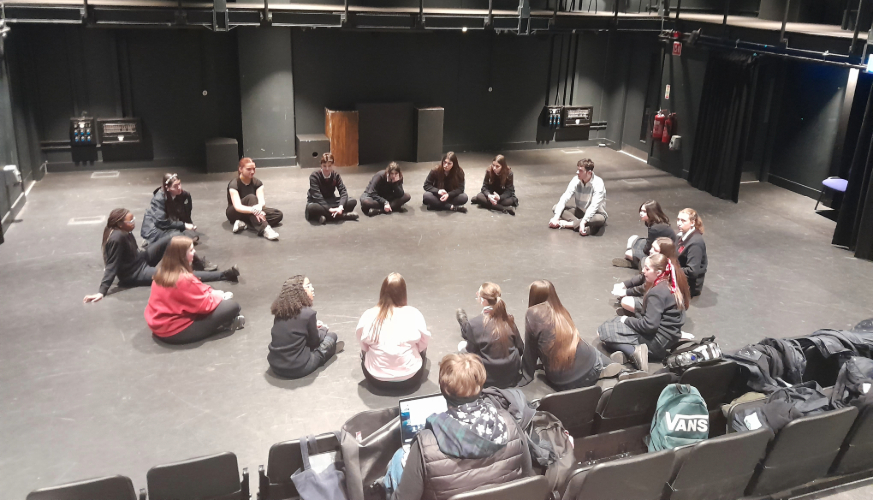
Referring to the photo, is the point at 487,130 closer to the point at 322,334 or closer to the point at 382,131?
the point at 382,131

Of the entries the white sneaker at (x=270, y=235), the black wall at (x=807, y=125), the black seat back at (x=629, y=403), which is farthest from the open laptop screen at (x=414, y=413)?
the black wall at (x=807, y=125)

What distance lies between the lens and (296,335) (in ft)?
17.1

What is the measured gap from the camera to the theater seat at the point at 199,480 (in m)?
3.33

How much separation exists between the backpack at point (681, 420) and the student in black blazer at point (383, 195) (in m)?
5.37

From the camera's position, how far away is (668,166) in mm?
11953

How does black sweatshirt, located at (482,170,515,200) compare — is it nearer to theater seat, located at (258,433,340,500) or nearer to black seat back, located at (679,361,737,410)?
black seat back, located at (679,361,737,410)

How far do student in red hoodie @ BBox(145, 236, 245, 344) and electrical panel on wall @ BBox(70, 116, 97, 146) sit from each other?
19.2 feet

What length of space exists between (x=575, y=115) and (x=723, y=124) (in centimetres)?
318

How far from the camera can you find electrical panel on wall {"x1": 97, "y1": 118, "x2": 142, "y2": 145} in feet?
34.7

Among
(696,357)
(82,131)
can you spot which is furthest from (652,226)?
(82,131)

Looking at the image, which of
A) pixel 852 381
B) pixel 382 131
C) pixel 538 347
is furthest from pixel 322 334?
pixel 382 131

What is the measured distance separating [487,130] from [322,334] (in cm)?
801

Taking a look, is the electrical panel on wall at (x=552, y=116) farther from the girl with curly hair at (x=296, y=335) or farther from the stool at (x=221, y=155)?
the girl with curly hair at (x=296, y=335)

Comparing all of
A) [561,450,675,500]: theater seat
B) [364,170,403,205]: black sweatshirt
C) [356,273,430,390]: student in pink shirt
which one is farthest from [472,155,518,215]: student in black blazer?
[561,450,675,500]: theater seat
